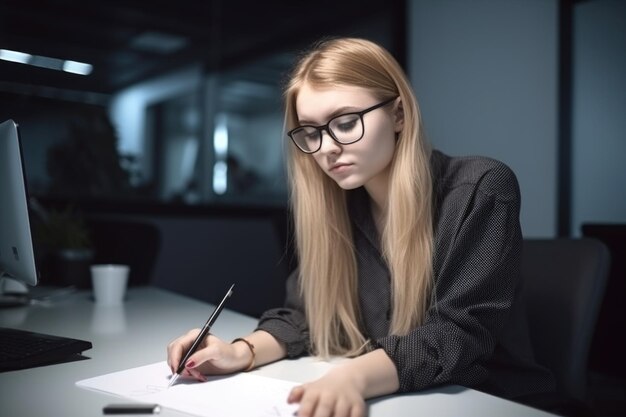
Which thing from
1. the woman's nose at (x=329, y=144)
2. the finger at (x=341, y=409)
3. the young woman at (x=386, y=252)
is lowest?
the finger at (x=341, y=409)

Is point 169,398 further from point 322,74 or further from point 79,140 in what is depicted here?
point 79,140

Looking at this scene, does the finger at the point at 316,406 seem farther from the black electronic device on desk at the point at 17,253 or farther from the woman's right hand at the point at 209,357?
the black electronic device on desk at the point at 17,253

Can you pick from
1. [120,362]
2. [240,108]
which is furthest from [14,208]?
[240,108]

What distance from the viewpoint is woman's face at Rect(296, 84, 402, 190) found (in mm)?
1153

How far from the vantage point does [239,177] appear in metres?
3.61

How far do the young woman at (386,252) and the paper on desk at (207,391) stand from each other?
4 centimetres

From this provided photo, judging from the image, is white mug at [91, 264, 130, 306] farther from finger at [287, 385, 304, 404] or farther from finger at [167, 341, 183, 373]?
finger at [287, 385, 304, 404]

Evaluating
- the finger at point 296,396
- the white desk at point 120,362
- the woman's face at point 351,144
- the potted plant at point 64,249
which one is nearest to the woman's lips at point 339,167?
the woman's face at point 351,144

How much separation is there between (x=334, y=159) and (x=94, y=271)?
3.36 ft

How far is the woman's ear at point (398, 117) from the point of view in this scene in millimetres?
1233

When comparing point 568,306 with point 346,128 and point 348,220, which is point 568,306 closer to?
point 348,220

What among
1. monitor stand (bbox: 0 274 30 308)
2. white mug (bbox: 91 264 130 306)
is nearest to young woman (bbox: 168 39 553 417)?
white mug (bbox: 91 264 130 306)

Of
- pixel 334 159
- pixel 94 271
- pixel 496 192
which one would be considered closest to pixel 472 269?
pixel 496 192

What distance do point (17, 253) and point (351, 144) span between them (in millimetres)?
771
